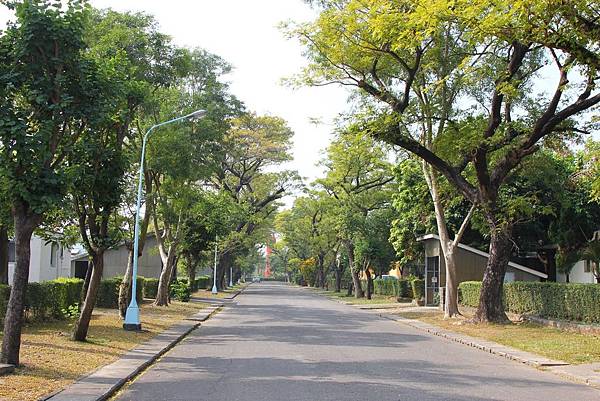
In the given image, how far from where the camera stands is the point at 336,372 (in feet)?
38.6

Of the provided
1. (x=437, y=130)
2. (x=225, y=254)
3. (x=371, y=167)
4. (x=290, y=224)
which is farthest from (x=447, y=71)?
(x=290, y=224)

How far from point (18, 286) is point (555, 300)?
59.2 ft

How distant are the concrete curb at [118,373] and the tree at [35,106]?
1.61 metres

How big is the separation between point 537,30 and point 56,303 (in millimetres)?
15785

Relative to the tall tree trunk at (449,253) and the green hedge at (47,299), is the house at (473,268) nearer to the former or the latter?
the tall tree trunk at (449,253)

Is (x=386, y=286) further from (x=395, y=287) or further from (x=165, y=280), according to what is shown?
(x=165, y=280)

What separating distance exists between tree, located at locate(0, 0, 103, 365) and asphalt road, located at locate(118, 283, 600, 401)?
3.23 m

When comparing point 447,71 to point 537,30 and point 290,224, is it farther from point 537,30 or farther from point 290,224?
point 290,224

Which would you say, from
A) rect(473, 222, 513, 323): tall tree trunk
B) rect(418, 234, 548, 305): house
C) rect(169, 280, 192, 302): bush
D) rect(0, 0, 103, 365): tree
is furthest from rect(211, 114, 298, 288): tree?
rect(0, 0, 103, 365): tree

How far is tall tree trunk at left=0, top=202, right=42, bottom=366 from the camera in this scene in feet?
35.2

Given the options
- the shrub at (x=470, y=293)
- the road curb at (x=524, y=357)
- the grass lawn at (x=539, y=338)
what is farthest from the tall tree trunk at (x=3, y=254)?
the shrub at (x=470, y=293)

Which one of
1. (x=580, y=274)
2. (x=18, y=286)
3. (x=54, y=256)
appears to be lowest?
(x=18, y=286)

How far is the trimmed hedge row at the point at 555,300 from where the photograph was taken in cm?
1973

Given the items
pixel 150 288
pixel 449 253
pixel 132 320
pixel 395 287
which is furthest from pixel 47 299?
pixel 395 287
